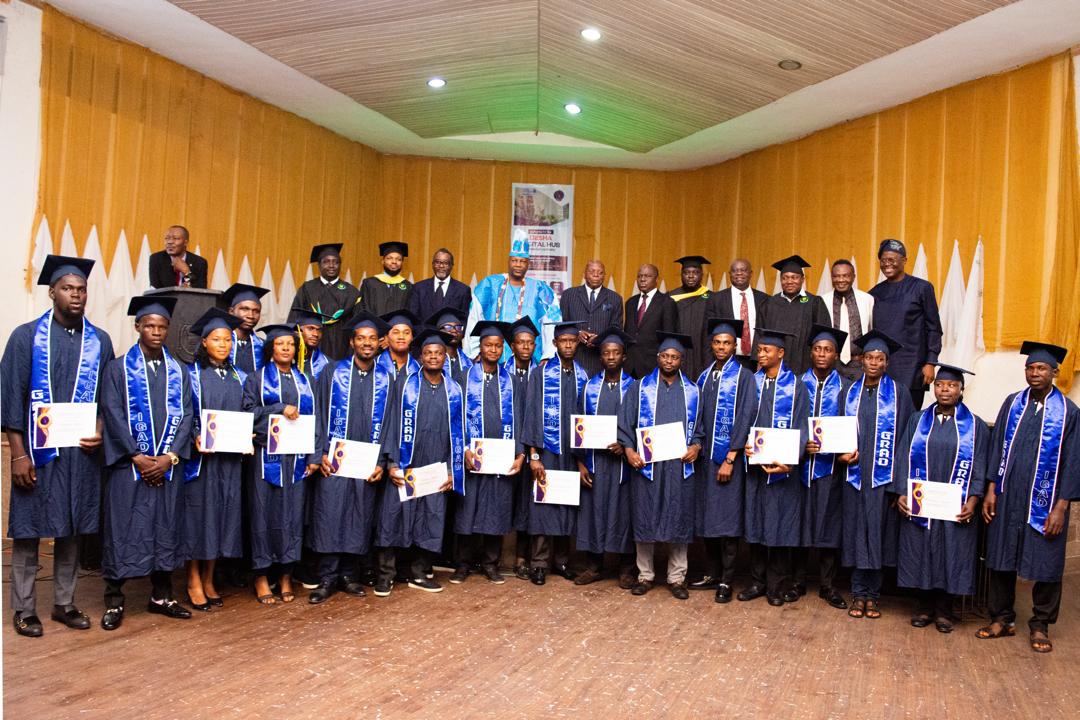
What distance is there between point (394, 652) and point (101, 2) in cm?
570

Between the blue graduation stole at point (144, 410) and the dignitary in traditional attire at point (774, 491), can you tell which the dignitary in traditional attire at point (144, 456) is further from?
the dignitary in traditional attire at point (774, 491)

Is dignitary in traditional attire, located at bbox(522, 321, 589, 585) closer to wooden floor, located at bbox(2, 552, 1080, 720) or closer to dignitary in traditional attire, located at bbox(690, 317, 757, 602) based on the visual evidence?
wooden floor, located at bbox(2, 552, 1080, 720)

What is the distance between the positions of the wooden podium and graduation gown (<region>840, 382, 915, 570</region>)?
4219mm

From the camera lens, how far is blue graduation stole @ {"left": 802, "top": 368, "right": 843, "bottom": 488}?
5.93 metres

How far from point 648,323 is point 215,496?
4.18 meters

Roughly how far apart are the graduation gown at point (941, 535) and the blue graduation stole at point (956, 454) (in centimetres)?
2

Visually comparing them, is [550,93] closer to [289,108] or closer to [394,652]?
[289,108]

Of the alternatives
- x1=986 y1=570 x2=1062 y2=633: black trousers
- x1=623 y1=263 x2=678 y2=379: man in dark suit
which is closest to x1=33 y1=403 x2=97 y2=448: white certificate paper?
x1=623 y1=263 x2=678 y2=379: man in dark suit

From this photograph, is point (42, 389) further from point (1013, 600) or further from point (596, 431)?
point (1013, 600)

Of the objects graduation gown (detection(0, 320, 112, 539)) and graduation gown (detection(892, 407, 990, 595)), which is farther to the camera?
graduation gown (detection(892, 407, 990, 595))

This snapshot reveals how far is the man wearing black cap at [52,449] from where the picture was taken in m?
4.66

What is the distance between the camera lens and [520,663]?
4527mm

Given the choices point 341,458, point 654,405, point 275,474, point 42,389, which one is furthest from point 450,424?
point 42,389

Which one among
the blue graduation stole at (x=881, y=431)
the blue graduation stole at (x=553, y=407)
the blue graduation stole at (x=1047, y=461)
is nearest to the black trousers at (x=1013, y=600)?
the blue graduation stole at (x=1047, y=461)
